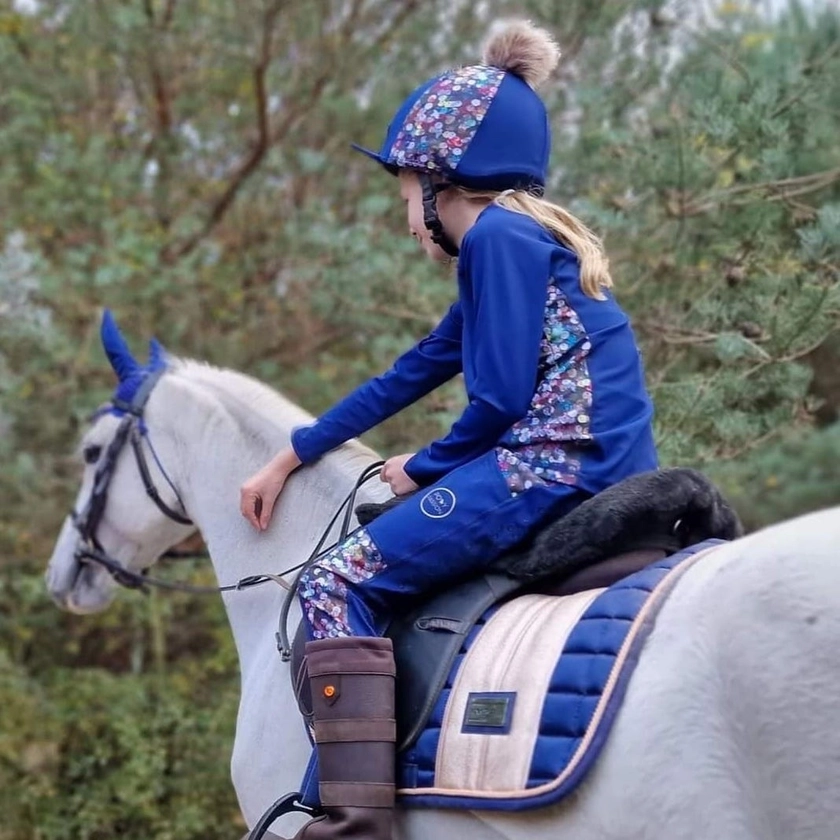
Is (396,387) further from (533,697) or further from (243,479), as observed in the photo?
(533,697)

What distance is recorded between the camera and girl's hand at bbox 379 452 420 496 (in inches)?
96.5

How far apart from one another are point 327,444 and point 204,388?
718mm

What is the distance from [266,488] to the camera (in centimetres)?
289

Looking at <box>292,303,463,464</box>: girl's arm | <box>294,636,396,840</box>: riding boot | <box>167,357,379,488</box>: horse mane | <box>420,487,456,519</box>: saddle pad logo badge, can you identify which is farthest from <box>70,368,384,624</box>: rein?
<box>420,487,456,519</box>: saddle pad logo badge

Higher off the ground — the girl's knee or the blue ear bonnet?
the blue ear bonnet

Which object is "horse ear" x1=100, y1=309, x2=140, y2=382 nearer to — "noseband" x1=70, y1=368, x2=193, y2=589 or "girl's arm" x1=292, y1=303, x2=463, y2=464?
"noseband" x1=70, y1=368, x2=193, y2=589

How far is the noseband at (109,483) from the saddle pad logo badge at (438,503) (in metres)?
1.36

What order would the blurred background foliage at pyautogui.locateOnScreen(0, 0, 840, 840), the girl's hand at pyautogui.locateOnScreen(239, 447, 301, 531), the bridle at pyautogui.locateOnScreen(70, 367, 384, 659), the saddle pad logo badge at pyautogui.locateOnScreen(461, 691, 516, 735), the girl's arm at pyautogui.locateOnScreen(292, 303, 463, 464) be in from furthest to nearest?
1. the blurred background foliage at pyautogui.locateOnScreen(0, 0, 840, 840)
2. the bridle at pyautogui.locateOnScreen(70, 367, 384, 659)
3. the girl's hand at pyautogui.locateOnScreen(239, 447, 301, 531)
4. the girl's arm at pyautogui.locateOnScreen(292, 303, 463, 464)
5. the saddle pad logo badge at pyautogui.locateOnScreen(461, 691, 516, 735)

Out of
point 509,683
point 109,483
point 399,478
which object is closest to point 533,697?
point 509,683

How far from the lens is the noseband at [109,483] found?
338cm

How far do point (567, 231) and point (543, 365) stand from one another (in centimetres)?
Answer: 31

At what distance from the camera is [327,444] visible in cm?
279

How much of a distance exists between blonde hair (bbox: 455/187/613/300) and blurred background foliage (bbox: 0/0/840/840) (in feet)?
5.41

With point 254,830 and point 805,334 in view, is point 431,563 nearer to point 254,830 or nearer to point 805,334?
point 254,830
